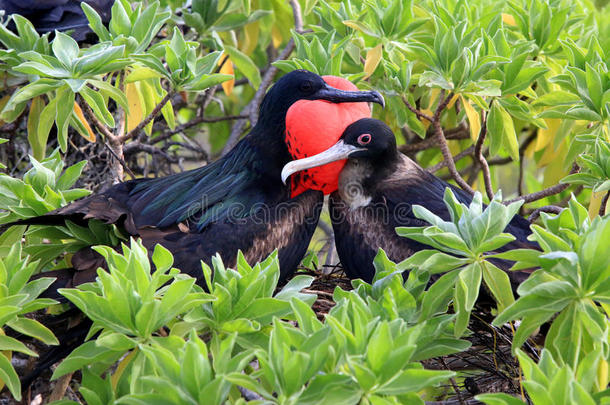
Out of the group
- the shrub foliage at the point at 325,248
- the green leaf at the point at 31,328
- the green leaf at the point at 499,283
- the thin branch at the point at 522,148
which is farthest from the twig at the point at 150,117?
the thin branch at the point at 522,148

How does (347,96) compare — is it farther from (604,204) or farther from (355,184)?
(604,204)

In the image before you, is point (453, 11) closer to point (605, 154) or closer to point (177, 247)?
point (605, 154)

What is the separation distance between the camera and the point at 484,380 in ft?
5.87

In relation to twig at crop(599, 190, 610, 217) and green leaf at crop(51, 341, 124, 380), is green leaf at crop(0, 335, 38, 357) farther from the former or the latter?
twig at crop(599, 190, 610, 217)

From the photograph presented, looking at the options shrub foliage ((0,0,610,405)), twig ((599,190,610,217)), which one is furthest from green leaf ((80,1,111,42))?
twig ((599,190,610,217))

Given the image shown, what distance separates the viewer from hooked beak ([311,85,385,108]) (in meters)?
2.04

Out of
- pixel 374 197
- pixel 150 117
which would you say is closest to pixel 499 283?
pixel 374 197

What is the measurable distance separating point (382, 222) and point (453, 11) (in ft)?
2.17

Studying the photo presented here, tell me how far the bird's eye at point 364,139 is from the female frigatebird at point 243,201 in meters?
0.08

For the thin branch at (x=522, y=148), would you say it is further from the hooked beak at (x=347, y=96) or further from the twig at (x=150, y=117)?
the twig at (x=150, y=117)

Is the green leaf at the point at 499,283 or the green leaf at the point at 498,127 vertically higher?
the green leaf at the point at 498,127

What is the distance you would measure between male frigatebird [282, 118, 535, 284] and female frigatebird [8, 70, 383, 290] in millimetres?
72

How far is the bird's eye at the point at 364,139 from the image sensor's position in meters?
2.02

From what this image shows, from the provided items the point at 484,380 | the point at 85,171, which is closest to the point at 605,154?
the point at 484,380
